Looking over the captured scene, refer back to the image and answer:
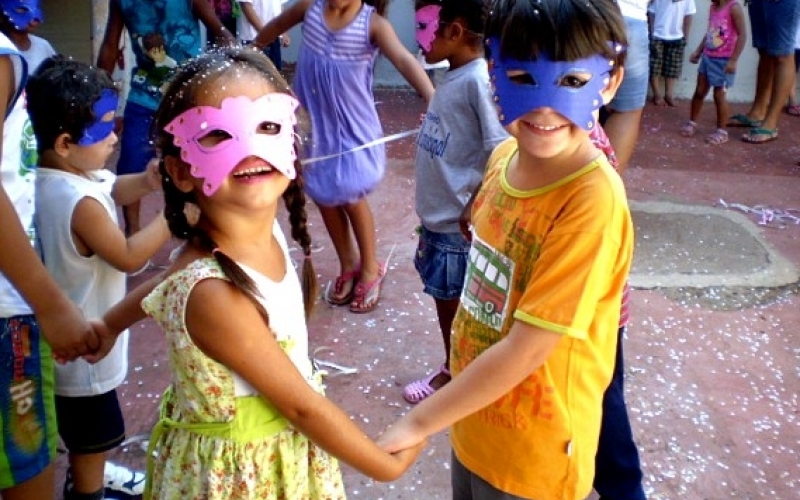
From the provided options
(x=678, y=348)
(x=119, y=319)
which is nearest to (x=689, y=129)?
(x=678, y=348)

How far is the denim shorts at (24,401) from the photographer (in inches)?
80.0

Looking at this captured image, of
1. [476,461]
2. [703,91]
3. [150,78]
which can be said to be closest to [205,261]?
[476,461]

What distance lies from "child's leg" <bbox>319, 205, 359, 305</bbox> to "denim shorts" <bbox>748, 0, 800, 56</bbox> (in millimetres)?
4615

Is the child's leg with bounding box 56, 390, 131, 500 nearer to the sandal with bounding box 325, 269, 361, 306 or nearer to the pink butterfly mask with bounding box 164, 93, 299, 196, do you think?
the pink butterfly mask with bounding box 164, 93, 299, 196

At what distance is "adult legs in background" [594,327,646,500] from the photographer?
2.41 metres

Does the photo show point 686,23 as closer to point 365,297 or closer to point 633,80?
point 633,80

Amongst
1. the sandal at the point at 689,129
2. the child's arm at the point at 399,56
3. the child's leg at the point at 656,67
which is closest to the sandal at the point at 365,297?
the child's arm at the point at 399,56

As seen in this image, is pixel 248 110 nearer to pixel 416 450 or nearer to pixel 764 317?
pixel 416 450

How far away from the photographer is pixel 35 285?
74.9 inches

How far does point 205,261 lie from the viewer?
1.53 metres

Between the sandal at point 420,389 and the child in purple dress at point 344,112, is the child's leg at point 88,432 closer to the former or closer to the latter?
the sandal at point 420,389

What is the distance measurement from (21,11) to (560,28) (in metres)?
1.67

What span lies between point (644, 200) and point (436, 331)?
244 cm

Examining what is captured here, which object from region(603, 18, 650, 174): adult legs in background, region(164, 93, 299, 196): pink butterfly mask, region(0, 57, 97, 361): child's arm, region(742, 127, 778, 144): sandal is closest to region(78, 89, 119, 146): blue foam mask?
region(0, 57, 97, 361): child's arm
